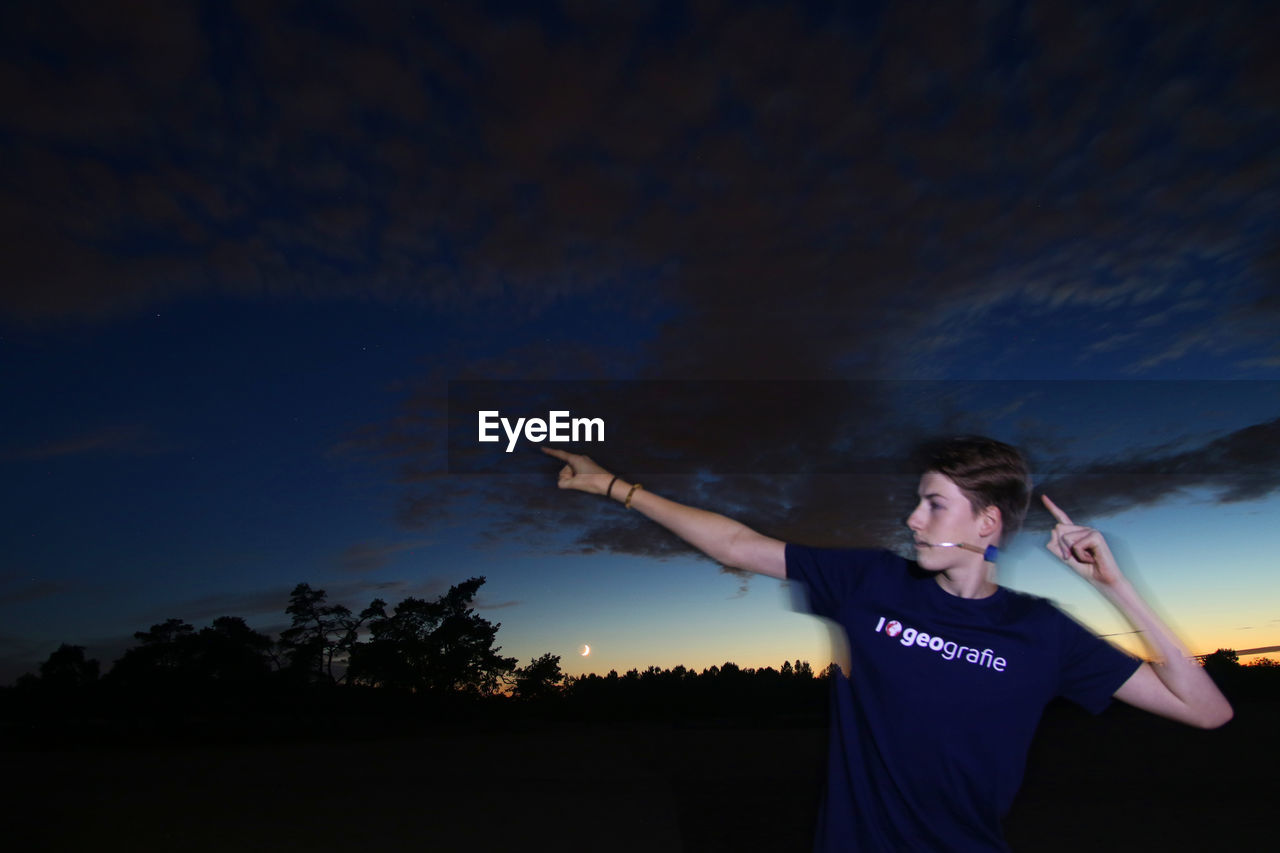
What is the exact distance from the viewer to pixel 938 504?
2.79m

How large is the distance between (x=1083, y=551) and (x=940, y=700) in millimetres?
735

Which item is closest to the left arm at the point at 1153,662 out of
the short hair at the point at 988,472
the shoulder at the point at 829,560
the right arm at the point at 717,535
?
the short hair at the point at 988,472

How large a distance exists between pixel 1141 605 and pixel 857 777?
116 cm

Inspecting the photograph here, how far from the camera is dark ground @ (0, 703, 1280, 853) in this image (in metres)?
13.1

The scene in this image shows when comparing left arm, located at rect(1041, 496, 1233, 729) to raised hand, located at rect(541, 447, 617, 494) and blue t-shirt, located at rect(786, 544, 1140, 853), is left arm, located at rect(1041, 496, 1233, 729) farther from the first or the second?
raised hand, located at rect(541, 447, 617, 494)

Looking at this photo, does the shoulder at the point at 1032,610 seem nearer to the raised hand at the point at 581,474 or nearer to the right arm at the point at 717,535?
the right arm at the point at 717,535

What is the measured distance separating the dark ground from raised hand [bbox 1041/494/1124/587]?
11449 millimetres

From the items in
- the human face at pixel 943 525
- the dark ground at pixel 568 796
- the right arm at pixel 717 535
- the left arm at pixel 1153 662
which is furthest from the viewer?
the dark ground at pixel 568 796

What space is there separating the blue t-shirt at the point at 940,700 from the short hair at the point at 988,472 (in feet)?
1.09

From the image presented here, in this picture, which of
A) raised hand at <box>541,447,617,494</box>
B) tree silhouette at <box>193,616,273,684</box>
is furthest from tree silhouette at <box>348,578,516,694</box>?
raised hand at <box>541,447,617,494</box>

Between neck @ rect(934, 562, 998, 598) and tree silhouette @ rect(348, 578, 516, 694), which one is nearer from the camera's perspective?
neck @ rect(934, 562, 998, 598)

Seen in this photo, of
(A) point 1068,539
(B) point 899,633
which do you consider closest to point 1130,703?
(A) point 1068,539

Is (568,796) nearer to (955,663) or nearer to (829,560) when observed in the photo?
(829,560)

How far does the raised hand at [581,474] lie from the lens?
10.7ft
